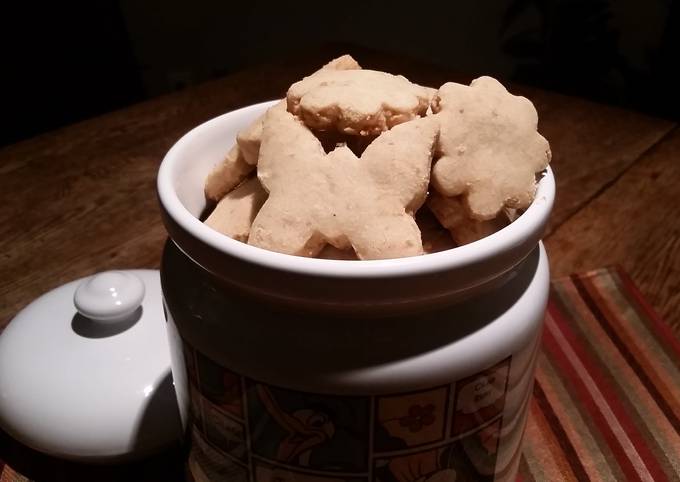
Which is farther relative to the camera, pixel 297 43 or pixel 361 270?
pixel 297 43

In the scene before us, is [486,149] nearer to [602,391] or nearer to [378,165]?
[378,165]

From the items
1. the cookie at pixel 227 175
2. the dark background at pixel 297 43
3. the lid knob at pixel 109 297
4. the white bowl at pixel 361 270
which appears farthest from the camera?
the dark background at pixel 297 43

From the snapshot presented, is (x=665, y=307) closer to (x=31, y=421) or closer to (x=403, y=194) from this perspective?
(x=403, y=194)

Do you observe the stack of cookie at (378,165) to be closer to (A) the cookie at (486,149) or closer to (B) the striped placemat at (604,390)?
(A) the cookie at (486,149)

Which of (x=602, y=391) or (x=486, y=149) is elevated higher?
(x=486, y=149)

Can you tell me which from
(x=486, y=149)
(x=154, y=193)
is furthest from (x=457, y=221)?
(x=154, y=193)

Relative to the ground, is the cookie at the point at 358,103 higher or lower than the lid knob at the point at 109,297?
higher

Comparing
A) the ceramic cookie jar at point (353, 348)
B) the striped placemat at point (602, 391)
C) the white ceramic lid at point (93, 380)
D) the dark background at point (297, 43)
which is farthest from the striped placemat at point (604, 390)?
the dark background at point (297, 43)
